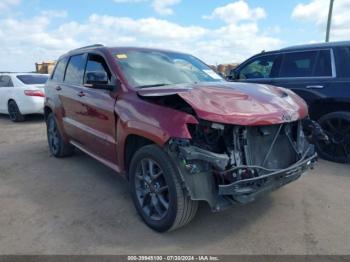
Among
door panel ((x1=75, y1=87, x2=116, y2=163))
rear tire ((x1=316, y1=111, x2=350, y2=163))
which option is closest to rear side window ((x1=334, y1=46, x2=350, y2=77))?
rear tire ((x1=316, y1=111, x2=350, y2=163))

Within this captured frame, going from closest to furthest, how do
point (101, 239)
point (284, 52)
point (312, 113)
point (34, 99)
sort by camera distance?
1. point (101, 239)
2. point (312, 113)
3. point (284, 52)
4. point (34, 99)

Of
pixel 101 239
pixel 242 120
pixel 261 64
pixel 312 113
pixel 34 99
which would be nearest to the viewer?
pixel 242 120

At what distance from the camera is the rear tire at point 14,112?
10531mm

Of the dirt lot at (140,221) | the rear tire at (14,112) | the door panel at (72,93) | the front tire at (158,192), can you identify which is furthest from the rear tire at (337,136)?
the rear tire at (14,112)

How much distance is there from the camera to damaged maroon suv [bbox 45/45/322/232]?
9.68 feet

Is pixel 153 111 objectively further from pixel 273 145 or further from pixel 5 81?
pixel 5 81

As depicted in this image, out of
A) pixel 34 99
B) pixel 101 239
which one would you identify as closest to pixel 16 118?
pixel 34 99

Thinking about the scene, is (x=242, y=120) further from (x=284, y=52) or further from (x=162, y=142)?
(x=284, y=52)

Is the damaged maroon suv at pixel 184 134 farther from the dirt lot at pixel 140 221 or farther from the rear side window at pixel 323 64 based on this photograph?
the rear side window at pixel 323 64

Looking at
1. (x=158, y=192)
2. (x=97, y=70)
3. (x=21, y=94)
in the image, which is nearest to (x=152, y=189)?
(x=158, y=192)

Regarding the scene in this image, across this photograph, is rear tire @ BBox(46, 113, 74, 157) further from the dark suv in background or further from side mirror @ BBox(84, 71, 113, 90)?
the dark suv in background

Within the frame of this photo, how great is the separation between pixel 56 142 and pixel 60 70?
129cm

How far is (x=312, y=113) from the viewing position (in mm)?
5723

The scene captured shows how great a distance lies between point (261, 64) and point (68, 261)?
5.16 metres
